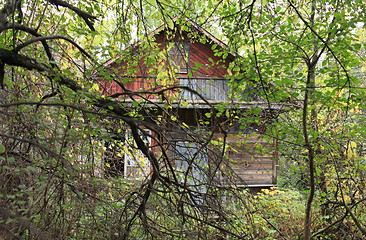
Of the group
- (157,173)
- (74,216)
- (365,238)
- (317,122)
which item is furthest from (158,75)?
(365,238)

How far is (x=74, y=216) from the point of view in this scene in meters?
3.08

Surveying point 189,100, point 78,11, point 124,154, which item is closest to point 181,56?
point 189,100

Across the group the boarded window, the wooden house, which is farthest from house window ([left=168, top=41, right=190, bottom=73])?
the boarded window

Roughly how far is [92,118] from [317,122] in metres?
4.27

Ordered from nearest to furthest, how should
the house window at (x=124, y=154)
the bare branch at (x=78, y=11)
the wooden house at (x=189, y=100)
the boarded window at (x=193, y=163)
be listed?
the boarded window at (x=193, y=163) → the wooden house at (x=189, y=100) → the bare branch at (x=78, y=11) → the house window at (x=124, y=154)

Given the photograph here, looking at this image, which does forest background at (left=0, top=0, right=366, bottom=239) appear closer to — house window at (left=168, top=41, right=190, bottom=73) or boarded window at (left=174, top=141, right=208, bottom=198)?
boarded window at (left=174, top=141, right=208, bottom=198)

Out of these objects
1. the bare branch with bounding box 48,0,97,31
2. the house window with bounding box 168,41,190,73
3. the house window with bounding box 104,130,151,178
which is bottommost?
the house window with bounding box 104,130,151,178

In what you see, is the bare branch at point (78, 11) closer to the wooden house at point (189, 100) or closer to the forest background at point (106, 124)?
the forest background at point (106, 124)

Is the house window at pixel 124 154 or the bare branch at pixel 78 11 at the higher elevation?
the bare branch at pixel 78 11

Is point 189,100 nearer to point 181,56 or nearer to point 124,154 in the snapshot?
point 181,56

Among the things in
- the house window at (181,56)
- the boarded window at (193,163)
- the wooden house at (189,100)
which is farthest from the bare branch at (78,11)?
the boarded window at (193,163)

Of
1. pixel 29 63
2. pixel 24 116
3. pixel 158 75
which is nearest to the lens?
pixel 29 63

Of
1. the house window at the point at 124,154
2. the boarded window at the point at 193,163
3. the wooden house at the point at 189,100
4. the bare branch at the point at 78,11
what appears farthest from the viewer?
the house window at the point at 124,154

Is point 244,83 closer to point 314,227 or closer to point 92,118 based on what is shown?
point 92,118
